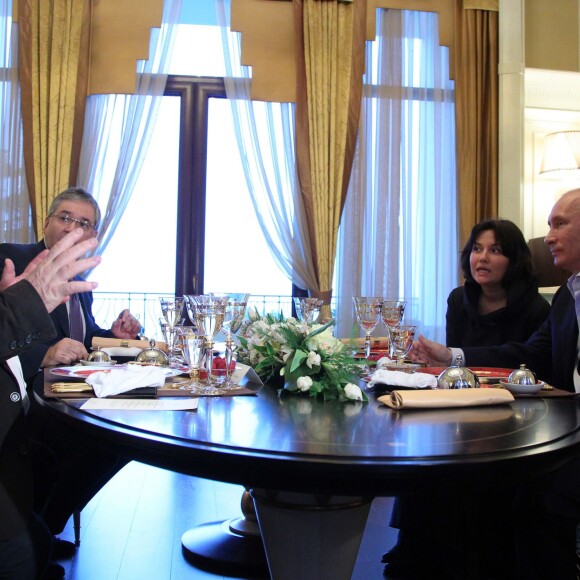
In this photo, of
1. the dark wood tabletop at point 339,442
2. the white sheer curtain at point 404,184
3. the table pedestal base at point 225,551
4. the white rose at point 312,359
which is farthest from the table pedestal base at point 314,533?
the white sheer curtain at point 404,184

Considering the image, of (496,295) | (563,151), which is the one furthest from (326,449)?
(563,151)

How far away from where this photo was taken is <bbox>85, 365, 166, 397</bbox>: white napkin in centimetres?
145

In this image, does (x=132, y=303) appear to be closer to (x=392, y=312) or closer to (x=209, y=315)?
(x=392, y=312)

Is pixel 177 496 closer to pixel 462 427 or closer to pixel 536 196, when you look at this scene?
pixel 462 427

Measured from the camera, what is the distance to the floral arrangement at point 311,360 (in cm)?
150

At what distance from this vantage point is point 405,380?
1.65m

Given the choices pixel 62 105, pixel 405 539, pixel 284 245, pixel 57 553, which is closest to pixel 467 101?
pixel 284 245

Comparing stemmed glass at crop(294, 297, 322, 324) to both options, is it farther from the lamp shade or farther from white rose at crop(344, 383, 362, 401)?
the lamp shade

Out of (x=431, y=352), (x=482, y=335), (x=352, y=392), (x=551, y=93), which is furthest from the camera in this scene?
(x=551, y=93)

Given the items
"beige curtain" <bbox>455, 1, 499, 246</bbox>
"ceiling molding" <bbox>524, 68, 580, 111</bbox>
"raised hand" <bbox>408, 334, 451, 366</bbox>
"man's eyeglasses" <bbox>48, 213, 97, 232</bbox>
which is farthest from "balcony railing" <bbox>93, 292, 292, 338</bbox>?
"raised hand" <bbox>408, 334, 451, 366</bbox>

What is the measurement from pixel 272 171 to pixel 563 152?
192 centimetres

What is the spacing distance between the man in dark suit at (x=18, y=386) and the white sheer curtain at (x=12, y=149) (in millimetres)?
3236

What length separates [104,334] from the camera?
291 centimetres

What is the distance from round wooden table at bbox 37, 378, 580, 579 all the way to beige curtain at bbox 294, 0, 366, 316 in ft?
10.3
